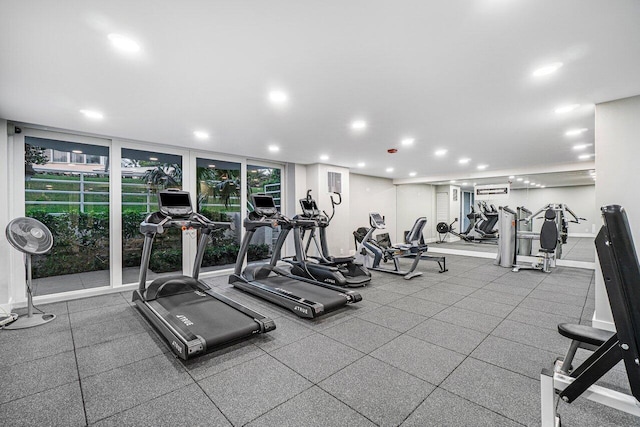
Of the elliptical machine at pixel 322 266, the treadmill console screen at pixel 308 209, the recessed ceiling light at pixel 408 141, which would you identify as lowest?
the elliptical machine at pixel 322 266

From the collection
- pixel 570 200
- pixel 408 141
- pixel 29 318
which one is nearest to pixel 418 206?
pixel 570 200

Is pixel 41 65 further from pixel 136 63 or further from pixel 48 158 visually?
pixel 48 158

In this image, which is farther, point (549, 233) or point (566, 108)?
point (549, 233)

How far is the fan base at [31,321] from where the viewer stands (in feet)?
11.0

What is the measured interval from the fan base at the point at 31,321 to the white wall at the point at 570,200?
9.76 meters

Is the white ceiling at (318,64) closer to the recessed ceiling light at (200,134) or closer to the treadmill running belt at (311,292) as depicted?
the recessed ceiling light at (200,134)

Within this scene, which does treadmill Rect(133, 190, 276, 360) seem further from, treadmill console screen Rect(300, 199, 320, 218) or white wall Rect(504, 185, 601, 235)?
white wall Rect(504, 185, 601, 235)

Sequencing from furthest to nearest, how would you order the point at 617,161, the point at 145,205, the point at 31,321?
the point at 145,205 → the point at 31,321 → the point at 617,161

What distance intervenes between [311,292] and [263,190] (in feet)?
13.0

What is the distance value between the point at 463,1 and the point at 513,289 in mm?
4932

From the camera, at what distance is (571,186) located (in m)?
7.13

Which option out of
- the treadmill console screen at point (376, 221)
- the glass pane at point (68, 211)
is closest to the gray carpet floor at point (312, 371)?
the glass pane at point (68, 211)

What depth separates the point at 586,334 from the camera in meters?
1.73

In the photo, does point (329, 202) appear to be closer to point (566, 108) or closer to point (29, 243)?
point (566, 108)
